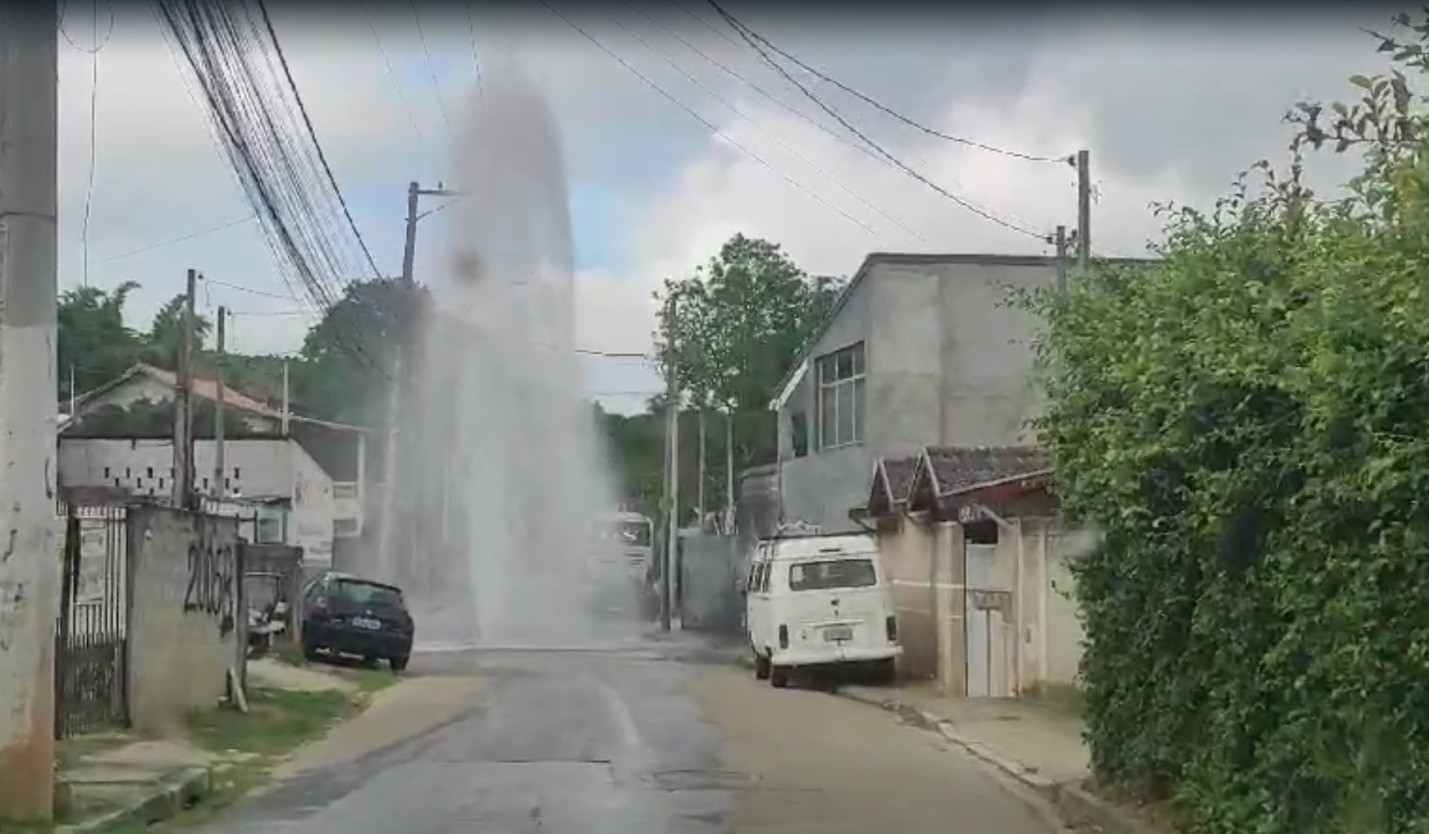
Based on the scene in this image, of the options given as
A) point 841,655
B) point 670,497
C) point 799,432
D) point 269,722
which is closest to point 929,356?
point 799,432

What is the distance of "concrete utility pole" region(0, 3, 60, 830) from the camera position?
12.5 m

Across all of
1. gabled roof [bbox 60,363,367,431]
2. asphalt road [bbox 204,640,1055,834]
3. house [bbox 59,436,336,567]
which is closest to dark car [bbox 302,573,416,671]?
asphalt road [bbox 204,640,1055,834]

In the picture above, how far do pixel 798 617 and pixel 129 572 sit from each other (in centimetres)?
1338

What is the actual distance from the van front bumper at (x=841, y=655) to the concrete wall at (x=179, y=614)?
9702mm

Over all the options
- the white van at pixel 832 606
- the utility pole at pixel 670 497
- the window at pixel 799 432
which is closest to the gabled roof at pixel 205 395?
the utility pole at pixel 670 497

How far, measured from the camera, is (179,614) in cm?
2112

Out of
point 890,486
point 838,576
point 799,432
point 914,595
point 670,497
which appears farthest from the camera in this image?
point 670,497

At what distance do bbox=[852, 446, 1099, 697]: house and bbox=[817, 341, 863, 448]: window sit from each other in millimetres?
7860

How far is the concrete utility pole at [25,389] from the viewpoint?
12461 mm

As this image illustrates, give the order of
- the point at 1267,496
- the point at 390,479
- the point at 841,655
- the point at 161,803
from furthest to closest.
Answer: the point at 390,479, the point at 841,655, the point at 161,803, the point at 1267,496

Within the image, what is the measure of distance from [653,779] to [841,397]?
29344mm

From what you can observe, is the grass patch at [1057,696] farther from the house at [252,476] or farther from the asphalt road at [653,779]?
the house at [252,476]

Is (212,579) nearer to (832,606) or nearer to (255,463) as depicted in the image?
(832,606)

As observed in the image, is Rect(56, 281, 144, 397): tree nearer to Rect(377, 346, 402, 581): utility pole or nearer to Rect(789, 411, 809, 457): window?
Rect(377, 346, 402, 581): utility pole
